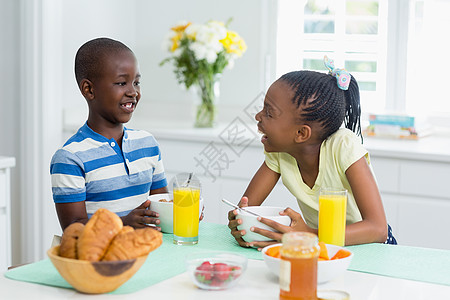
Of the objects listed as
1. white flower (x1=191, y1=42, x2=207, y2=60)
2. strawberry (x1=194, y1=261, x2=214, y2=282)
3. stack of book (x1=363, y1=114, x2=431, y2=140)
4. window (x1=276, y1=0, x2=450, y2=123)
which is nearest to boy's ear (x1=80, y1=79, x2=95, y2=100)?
strawberry (x1=194, y1=261, x2=214, y2=282)

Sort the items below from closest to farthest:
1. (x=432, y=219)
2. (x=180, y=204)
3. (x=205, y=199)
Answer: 1. (x=180, y=204)
2. (x=432, y=219)
3. (x=205, y=199)

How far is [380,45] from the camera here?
128 inches

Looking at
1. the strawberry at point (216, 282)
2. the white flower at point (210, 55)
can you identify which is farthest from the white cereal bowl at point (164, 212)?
the white flower at point (210, 55)

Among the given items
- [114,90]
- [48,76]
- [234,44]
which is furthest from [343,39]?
[114,90]

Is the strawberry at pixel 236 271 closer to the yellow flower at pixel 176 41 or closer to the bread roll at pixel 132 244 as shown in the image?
the bread roll at pixel 132 244

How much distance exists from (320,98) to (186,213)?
0.47m

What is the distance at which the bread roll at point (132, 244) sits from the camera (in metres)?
1.10

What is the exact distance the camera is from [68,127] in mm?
3148

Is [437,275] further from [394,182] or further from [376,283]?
[394,182]

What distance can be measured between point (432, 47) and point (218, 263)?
7.54ft

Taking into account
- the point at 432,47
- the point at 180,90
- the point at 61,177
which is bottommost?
the point at 61,177

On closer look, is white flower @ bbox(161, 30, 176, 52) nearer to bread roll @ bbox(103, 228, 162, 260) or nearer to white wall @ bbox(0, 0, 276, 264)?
white wall @ bbox(0, 0, 276, 264)

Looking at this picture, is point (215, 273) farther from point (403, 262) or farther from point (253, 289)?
point (403, 262)

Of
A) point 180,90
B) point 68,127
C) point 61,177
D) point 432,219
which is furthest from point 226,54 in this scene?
point 61,177
